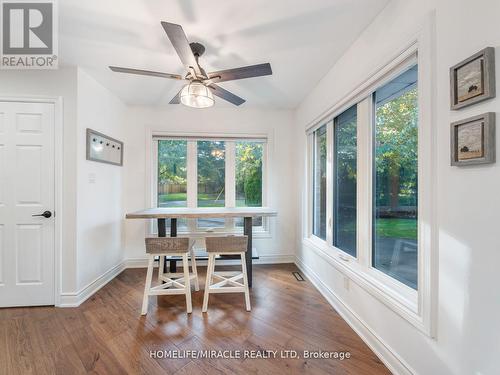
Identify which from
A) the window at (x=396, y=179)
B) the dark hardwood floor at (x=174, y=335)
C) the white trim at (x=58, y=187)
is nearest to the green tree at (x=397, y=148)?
the window at (x=396, y=179)

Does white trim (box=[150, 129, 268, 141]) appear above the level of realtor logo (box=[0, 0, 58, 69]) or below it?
below

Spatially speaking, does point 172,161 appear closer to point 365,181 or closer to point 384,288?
point 365,181

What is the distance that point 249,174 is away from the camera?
3875mm

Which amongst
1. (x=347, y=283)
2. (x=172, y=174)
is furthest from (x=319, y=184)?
(x=172, y=174)

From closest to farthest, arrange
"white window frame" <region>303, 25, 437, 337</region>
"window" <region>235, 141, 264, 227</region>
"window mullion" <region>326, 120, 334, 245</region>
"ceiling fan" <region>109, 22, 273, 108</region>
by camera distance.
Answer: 1. "white window frame" <region>303, 25, 437, 337</region>
2. "ceiling fan" <region>109, 22, 273, 108</region>
3. "window mullion" <region>326, 120, 334, 245</region>
4. "window" <region>235, 141, 264, 227</region>

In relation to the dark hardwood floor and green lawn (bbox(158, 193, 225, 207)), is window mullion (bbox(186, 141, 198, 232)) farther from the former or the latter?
the dark hardwood floor

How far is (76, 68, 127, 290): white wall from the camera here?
8.36 feet

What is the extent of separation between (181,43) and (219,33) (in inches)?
19.7

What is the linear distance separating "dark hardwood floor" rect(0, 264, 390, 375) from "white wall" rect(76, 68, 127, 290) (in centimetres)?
47

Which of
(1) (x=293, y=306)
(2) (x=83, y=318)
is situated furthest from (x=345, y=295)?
(2) (x=83, y=318)

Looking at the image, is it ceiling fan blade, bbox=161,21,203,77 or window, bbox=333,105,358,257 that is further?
window, bbox=333,105,358,257

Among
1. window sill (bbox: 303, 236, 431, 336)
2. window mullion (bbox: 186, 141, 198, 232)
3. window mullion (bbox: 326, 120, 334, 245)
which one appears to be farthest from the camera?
window mullion (bbox: 186, 141, 198, 232)

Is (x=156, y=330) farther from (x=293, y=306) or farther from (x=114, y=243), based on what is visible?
(x=114, y=243)

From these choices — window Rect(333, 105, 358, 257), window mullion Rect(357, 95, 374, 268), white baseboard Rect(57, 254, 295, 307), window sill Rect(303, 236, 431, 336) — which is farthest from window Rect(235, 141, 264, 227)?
window mullion Rect(357, 95, 374, 268)
